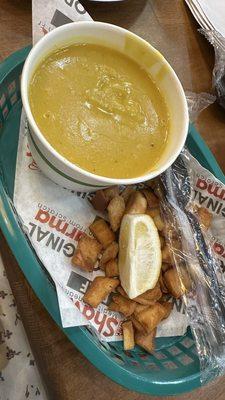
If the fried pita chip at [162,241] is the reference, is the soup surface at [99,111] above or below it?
above

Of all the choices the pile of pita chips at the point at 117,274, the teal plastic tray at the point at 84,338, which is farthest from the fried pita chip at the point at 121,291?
the teal plastic tray at the point at 84,338

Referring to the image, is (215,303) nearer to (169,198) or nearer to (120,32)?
(169,198)

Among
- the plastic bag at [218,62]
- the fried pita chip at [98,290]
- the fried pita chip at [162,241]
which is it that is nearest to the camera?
the fried pita chip at [98,290]

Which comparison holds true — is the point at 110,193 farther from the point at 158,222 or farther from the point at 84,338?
the point at 84,338

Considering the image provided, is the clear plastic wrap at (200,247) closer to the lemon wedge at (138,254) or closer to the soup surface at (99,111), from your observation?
the lemon wedge at (138,254)

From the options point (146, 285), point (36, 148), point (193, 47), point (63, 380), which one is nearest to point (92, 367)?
point (63, 380)

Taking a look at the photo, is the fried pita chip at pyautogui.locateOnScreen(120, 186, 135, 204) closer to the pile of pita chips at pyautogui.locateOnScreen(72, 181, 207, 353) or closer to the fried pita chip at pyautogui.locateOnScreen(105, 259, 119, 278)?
the pile of pita chips at pyautogui.locateOnScreen(72, 181, 207, 353)

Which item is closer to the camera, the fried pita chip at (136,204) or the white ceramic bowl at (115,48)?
the white ceramic bowl at (115,48)

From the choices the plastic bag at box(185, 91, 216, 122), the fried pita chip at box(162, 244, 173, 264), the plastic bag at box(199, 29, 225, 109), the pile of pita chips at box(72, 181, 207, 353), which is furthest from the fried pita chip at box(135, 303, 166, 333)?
the plastic bag at box(199, 29, 225, 109)
